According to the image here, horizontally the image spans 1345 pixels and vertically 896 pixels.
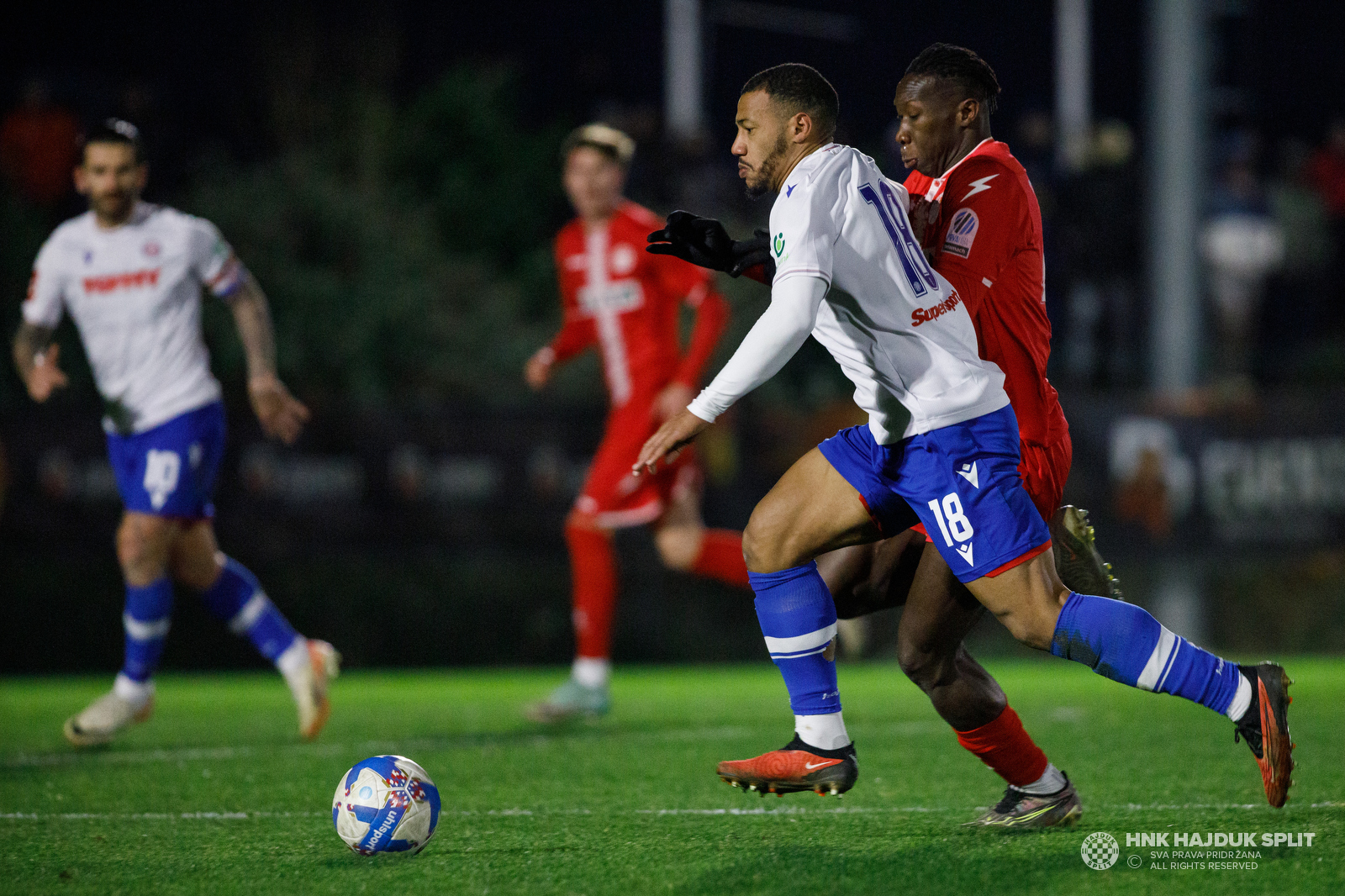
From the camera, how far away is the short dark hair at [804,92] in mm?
3938

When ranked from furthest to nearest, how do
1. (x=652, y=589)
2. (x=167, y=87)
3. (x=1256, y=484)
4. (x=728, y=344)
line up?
(x=167, y=87) → (x=728, y=344) → (x=652, y=589) → (x=1256, y=484)

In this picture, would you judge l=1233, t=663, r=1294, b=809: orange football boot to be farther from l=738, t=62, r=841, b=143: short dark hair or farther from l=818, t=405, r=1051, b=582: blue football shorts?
l=738, t=62, r=841, b=143: short dark hair

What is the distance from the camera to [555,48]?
599 inches

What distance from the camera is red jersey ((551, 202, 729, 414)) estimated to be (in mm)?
7557

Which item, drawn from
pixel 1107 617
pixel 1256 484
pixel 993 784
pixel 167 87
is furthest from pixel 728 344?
pixel 1107 617

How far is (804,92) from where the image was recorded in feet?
12.9

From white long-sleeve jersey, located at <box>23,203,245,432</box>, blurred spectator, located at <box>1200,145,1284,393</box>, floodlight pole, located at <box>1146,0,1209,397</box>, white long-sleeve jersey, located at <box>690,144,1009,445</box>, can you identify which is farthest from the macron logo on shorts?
blurred spectator, located at <box>1200,145,1284,393</box>

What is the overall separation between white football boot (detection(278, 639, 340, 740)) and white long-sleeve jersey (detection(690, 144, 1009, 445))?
3.25 m

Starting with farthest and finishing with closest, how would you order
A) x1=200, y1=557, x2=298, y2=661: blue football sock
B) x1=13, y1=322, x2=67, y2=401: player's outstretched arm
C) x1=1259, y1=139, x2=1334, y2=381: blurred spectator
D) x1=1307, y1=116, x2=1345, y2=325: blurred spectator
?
x1=1307, y1=116, x2=1345, y2=325: blurred spectator → x1=1259, y1=139, x2=1334, y2=381: blurred spectator → x1=200, y1=557, x2=298, y2=661: blue football sock → x1=13, y1=322, x2=67, y2=401: player's outstretched arm

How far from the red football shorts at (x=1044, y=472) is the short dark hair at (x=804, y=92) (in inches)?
36.8

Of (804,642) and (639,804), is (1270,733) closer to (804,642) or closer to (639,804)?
Result: (804,642)

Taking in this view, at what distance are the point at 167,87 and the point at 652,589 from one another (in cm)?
623

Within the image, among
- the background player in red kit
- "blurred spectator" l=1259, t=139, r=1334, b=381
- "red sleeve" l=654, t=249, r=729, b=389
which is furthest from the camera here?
"blurred spectator" l=1259, t=139, r=1334, b=381

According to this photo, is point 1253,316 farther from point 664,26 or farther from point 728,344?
point 664,26
